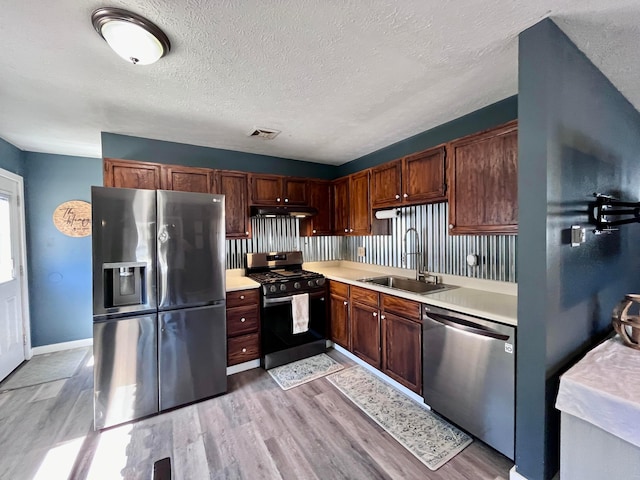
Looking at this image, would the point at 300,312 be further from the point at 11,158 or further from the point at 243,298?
the point at 11,158

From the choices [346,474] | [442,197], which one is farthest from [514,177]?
[346,474]

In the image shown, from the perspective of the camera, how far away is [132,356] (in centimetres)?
220

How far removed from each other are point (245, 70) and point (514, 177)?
6.44 feet

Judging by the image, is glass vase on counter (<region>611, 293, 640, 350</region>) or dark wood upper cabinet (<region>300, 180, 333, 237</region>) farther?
dark wood upper cabinet (<region>300, 180, 333, 237</region>)

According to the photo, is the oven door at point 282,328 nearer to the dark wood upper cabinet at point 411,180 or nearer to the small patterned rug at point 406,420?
the small patterned rug at point 406,420

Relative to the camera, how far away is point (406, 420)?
7.02ft

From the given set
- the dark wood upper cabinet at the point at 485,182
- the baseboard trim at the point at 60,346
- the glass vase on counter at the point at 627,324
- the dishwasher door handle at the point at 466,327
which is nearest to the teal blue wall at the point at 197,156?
the dark wood upper cabinet at the point at 485,182

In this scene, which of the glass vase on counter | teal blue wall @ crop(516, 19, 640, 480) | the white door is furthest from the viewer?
the white door

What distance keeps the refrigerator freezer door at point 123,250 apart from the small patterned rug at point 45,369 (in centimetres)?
161

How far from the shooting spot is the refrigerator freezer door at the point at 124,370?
211 cm

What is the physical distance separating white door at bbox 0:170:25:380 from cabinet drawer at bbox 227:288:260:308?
243 cm

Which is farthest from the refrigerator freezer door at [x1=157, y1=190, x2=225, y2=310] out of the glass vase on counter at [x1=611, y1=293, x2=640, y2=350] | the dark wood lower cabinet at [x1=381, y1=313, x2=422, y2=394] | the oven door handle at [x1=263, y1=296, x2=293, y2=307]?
the glass vase on counter at [x1=611, y1=293, x2=640, y2=350]

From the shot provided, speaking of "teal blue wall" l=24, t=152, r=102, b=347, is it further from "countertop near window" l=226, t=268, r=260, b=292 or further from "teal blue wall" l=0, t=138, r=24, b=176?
"countertop near window" l=226, t=268, r=260, b=292

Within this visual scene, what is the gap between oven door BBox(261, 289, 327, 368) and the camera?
9.68 ft
